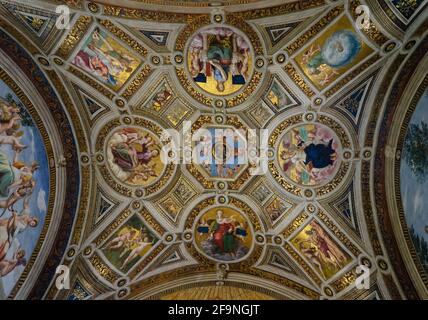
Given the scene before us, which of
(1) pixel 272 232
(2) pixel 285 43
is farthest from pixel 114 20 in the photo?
(1) pixel 272 232

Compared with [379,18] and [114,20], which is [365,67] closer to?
[379,18]

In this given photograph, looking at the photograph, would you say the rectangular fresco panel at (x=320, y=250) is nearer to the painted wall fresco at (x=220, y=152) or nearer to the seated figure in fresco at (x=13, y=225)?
the painted wall fresco at (x=220, y=152)

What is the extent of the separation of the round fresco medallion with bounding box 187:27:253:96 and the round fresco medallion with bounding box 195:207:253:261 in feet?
12.6

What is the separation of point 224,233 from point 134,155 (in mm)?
3671

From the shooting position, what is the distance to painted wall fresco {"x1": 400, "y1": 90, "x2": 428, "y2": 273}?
1195cm

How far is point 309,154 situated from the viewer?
14.5m

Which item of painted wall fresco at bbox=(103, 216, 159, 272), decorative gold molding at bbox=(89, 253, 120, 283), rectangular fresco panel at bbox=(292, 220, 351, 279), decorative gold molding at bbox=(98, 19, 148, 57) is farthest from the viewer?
painted wall fresco at bbox=(103, 216, 159, 272)

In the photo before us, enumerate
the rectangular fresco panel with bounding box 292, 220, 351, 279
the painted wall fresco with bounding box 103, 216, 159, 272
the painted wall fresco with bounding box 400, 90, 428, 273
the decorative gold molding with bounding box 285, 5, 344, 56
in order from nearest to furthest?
the painted wall fresco with bounding box 400, 90, 428, 273 → the decorative gold molding with bounding box 285, 5, 344, 56 → the rectangular fresco panel with bounding box 292, 220, 351, 279 → the painted wall fresco with bounding box 103, 216, 159, 272

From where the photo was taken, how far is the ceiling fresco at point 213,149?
12422mm

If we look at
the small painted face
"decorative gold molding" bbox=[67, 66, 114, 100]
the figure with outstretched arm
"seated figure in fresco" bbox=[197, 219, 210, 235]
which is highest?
"decorative gold molding" bbox=[67, 66, 114, 100]

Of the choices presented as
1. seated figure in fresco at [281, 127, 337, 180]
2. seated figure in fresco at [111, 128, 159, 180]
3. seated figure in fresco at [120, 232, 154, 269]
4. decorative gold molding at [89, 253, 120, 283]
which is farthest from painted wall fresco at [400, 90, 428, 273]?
decorative gold molding at [89, 253, 120, 283]

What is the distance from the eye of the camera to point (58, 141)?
13609 mm

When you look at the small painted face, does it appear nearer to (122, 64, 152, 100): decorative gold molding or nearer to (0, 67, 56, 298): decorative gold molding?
(0, 67, 56, 298): decorative gold molding

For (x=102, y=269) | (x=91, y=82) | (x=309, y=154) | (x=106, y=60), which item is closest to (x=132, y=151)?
(x=91, y=82)
